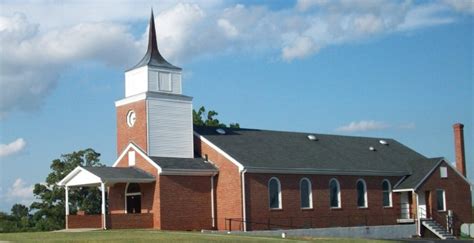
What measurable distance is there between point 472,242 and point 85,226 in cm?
1947

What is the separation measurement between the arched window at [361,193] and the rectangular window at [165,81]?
13223 millimetres

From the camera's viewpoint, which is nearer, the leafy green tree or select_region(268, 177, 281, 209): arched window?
select_region(268, 177, 281, 209): arched window

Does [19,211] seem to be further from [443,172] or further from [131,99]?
[443,172]

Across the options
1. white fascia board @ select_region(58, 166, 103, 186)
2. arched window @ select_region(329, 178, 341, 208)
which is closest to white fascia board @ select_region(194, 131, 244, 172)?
white fascia board @ select_region(58, 166, 103, 186)

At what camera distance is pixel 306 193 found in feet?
151

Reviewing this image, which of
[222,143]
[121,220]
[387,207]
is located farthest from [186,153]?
[387,207]

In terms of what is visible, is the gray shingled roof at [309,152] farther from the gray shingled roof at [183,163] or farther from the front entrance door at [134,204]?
the front entrance door at [134,204]

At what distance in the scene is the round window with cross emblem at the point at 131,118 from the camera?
145ft

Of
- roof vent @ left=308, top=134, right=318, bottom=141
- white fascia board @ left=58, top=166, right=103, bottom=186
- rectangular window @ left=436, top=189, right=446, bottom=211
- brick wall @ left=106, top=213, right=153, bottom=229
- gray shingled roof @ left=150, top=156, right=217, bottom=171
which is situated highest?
roof vent @ left=308, top=134, right=318, bottom=141

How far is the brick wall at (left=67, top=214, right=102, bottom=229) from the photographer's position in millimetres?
41094

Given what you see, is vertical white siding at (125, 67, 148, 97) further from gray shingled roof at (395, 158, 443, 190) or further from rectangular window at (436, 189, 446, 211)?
rectangular window at (436, 189, 446, 211)

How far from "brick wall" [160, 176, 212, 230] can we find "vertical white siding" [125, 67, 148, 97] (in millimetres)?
5568

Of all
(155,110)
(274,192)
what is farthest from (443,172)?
(155,110)

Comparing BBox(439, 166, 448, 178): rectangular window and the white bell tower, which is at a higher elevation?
the white bell tower
